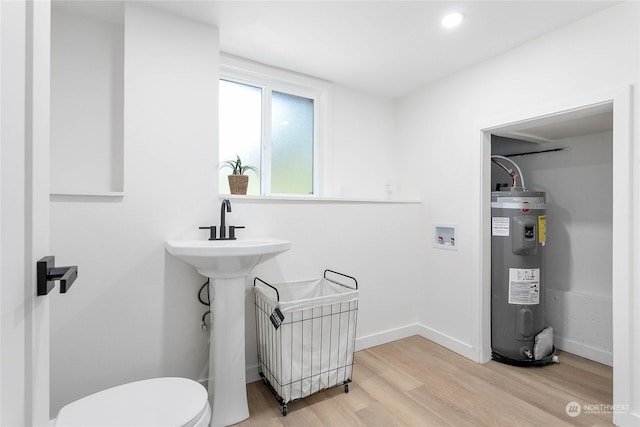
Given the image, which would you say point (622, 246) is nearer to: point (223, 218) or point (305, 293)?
point (305, 293)

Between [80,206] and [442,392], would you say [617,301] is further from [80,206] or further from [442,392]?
[80,206]

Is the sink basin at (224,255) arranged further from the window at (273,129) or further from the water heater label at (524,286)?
the water heater label at (524,286)

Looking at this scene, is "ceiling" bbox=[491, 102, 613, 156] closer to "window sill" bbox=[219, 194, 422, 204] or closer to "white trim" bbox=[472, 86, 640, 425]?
"white trim" bbox=[472, 86, 640, 425]

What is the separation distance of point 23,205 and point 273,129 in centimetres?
232

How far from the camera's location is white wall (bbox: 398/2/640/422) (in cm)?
177

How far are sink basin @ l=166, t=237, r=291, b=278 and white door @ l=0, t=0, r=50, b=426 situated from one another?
0.86m

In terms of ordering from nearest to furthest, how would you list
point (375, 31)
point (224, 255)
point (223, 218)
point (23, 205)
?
1. point (23, 205)
2. point (224, 255)
3. point (223, 218)
4. point (375, 31)

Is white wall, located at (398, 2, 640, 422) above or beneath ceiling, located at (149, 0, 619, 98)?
beneath

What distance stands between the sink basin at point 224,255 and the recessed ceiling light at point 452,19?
5.58 ft

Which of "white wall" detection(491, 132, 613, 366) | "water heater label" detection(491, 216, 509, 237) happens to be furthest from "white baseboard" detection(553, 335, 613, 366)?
"water heater label" detection(491, 216, 509, 237)

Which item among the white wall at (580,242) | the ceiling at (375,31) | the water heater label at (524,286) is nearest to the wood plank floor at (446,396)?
the white wall at (580,242)

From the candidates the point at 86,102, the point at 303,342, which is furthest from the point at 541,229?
the point at 86,102

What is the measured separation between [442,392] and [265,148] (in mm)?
2219

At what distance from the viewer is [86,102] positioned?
1.96 meters
